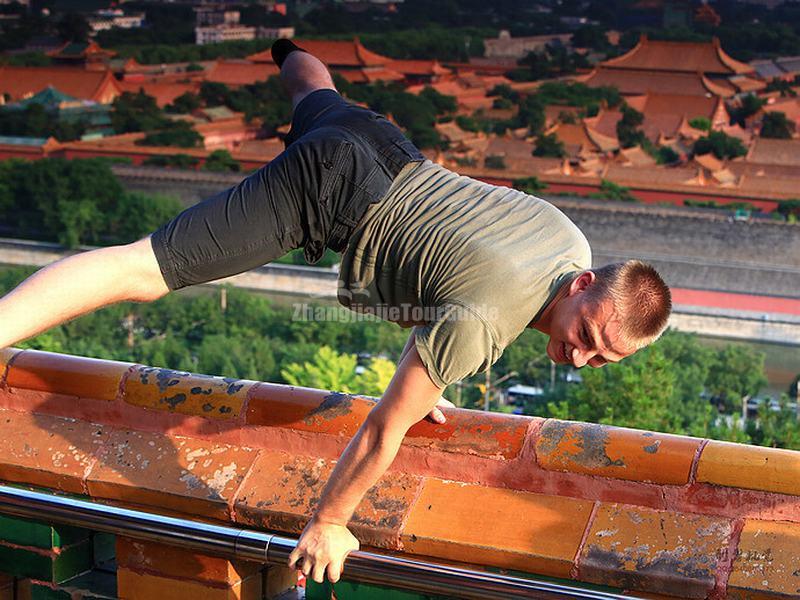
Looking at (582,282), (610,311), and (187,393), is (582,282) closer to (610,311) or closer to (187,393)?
(610,311)

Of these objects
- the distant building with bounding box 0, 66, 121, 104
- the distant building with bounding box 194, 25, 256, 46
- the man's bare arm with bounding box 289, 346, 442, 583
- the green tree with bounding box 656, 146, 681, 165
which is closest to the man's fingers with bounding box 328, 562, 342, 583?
the man's bare arm with bounding box 289, 346, 442, 583

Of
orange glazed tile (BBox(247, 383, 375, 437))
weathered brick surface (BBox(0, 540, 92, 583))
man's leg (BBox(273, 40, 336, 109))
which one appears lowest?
weathered brick surface (BBox(0, 540, 92, 583))

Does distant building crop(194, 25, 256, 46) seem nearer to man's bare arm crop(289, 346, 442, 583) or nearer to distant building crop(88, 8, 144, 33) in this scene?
distant building crop(88, 8, 144, 33)

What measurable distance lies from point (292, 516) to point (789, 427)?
49.3 feet

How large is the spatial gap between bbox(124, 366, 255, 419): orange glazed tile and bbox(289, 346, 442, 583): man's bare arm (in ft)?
0.98

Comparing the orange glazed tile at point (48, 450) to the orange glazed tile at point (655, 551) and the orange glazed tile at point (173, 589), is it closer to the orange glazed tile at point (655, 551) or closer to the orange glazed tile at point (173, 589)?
the orange glazed tile at point (173, 589)

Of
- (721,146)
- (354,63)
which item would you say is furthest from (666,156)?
(354,63)

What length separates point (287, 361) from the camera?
2106 cm

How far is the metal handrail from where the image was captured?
4.79 feet

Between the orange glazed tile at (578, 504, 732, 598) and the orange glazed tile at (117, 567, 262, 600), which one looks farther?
the orange glazed tile at (117, 567, 262, 600)

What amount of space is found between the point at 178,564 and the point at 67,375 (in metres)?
0.49

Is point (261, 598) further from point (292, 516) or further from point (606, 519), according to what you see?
Answer: point (606, 519)

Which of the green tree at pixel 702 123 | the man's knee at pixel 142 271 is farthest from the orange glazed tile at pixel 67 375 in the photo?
the green tree at pixel 702 123

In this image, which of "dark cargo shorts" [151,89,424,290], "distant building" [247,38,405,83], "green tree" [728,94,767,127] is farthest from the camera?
"distant building" [247,38,405,83]
